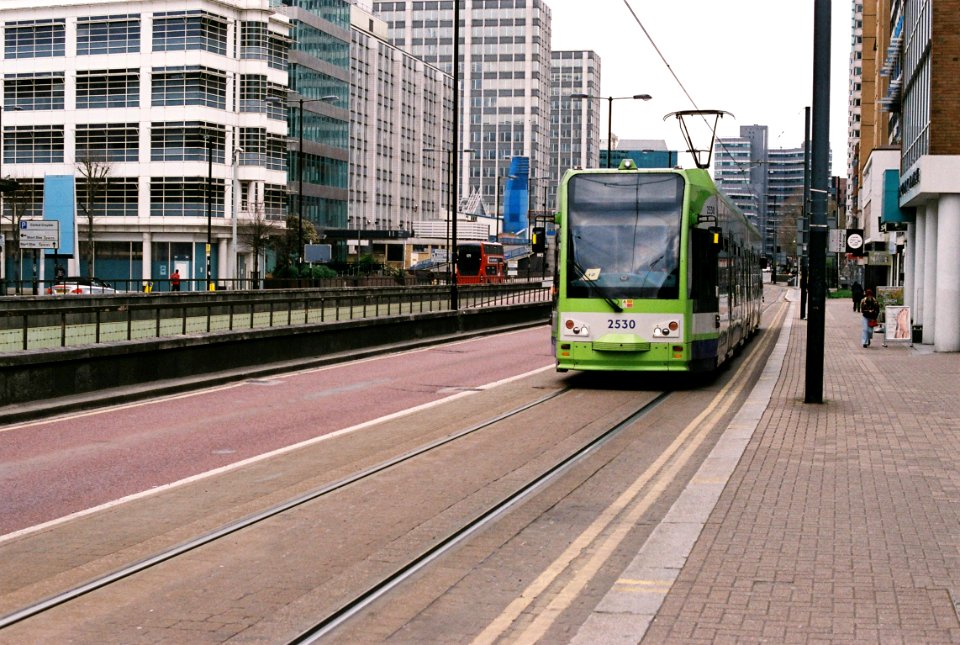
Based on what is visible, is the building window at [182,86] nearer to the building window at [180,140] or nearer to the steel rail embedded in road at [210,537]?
the building window at [180,140]

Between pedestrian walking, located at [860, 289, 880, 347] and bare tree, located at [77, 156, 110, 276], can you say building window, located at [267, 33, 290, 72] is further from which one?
pedestrian walking, located at [860, 289, 880, 347]

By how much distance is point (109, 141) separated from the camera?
82.6 m

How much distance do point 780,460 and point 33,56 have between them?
265 ft

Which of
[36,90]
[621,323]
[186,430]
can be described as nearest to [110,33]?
[36,90]

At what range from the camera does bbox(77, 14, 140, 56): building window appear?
81.6 m

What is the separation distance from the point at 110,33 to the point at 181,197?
470 inches

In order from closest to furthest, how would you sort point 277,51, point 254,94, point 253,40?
point 253,40, point 254,94, point 277,51

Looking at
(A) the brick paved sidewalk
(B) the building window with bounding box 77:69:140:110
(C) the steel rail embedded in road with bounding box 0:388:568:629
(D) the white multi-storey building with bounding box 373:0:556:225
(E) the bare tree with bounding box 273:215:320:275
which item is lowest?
(C) the steel rail embedded in road with bounding box 0:388:568:629

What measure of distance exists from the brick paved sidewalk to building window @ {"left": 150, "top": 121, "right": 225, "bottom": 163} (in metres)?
69.7

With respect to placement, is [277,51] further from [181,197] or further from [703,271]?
[703,271]

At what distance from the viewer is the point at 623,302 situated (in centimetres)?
1986

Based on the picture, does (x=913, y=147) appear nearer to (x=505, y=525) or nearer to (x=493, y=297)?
(x=493, y=297)

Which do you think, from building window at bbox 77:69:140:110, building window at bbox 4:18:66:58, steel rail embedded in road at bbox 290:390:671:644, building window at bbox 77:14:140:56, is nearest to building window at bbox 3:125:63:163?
building window at bbox 77:69:140:110

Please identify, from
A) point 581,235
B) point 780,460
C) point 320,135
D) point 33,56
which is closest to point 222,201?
point 33,56
